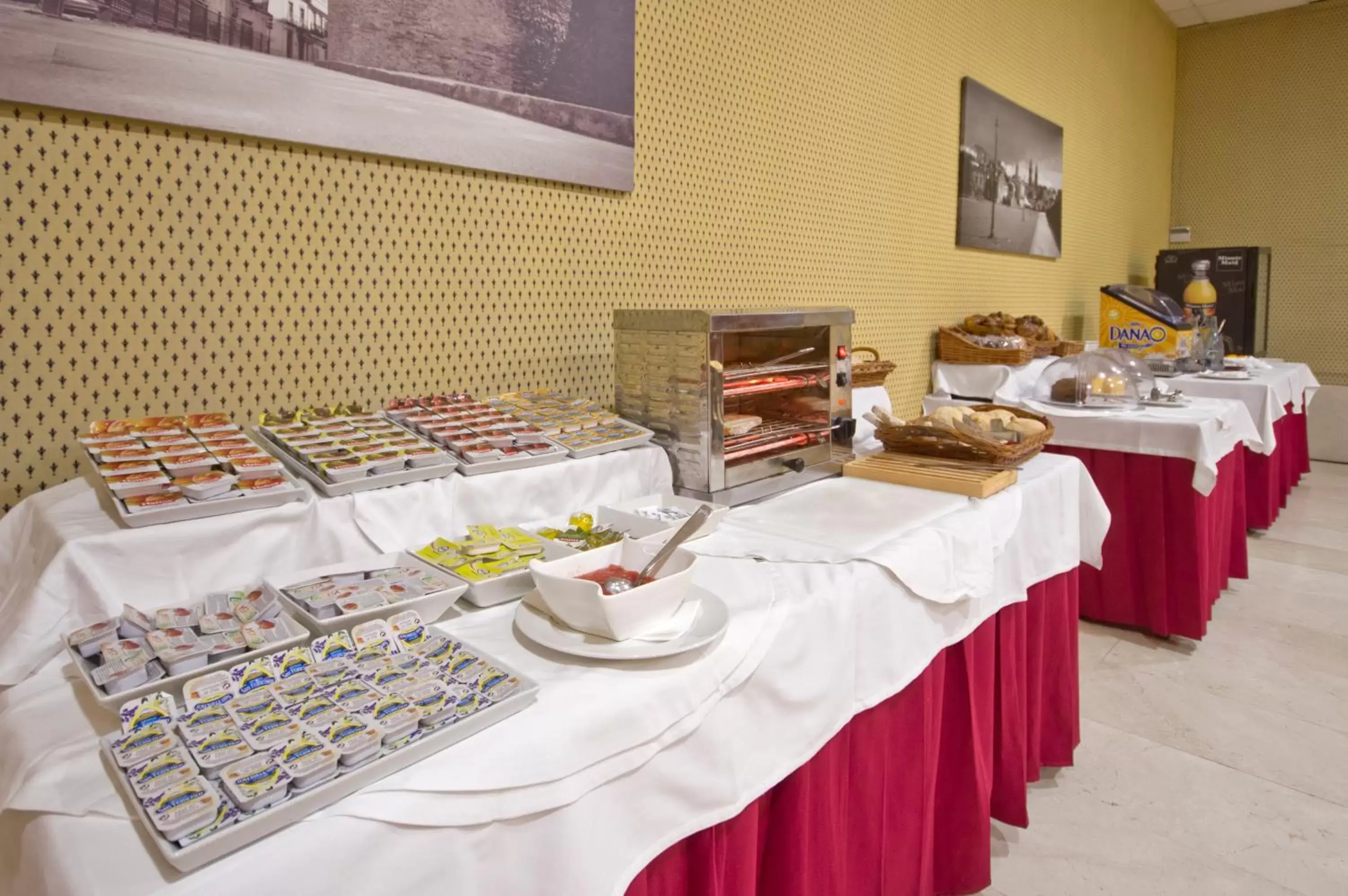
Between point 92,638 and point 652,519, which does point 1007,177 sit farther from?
point 92,638

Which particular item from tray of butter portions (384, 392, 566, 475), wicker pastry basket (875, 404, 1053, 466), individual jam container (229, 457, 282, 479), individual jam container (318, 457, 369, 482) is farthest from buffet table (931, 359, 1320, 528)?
individual jam container (229, 457, 282, 479)

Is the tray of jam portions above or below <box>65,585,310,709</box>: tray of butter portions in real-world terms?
above

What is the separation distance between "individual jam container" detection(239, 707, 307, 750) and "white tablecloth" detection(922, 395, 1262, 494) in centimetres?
281

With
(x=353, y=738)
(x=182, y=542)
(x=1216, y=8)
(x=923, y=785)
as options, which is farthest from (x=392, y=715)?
(x=1216, y=8)

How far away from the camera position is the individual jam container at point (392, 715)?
74 cm

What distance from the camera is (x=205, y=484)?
1.11m

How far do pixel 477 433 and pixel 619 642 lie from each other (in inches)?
25.7

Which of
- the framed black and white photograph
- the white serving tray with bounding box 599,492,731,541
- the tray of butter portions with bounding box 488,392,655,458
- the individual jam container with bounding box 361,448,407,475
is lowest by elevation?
the white serving tray with bounding box 599,492,731,541

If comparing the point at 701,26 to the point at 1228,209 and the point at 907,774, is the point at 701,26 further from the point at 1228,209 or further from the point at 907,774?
the point at 1228,209

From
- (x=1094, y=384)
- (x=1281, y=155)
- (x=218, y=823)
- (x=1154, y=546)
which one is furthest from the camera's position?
(x=1281, y=155)

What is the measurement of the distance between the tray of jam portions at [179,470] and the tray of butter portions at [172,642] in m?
0.13

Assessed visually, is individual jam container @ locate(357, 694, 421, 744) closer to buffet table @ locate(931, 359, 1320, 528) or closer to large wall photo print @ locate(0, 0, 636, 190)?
large wall photo print @ locate(0, 0, 636, 190)

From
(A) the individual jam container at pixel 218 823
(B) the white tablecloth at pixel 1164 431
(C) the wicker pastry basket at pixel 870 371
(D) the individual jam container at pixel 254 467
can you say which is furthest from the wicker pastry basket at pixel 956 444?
(A) the individual jam container at pixel 218 823

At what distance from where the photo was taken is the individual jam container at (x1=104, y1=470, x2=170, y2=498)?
1079 millimetres
